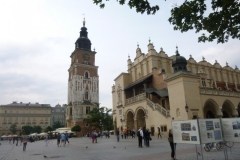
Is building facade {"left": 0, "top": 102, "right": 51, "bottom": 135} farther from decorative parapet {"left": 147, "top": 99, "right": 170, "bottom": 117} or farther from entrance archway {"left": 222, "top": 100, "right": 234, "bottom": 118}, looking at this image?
entrance archway {"left": 222, "top": 100, "right": 234, "bottom": 118}

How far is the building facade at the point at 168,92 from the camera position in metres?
25.2

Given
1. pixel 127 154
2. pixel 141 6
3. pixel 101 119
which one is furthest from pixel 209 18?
pixel 101 119

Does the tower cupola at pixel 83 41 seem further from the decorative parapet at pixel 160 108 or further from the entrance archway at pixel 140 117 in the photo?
the decorative parapet at pixel 160 108

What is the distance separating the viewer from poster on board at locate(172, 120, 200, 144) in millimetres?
8641

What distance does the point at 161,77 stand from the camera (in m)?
31.9

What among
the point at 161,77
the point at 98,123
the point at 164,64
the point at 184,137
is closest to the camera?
the point at 184,137

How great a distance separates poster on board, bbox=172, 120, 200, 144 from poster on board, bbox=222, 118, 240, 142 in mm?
1567

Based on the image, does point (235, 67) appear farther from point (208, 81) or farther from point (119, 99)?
point (119, 99)

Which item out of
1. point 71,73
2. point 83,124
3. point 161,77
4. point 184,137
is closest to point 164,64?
point 161,77

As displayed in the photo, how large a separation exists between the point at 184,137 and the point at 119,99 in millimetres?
31007

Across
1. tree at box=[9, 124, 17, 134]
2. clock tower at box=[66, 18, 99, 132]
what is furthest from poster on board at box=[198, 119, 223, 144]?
tree at box=[9, 124, 17, 134]

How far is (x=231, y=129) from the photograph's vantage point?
8836mm

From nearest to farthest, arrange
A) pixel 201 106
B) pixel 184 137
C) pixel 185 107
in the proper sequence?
pixel 184 137 < pixel 185 107 < pixel 201 106

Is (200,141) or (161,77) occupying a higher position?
(161,77)
